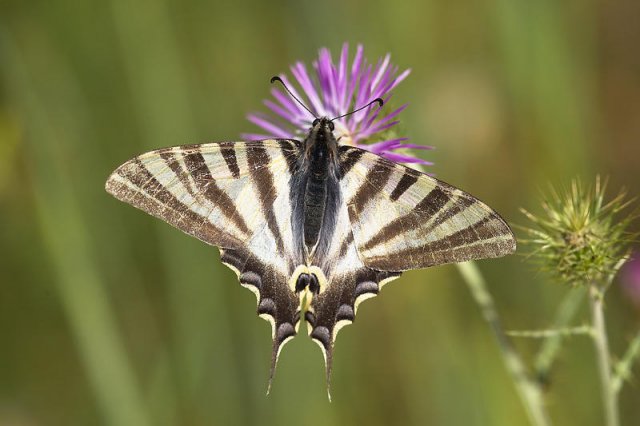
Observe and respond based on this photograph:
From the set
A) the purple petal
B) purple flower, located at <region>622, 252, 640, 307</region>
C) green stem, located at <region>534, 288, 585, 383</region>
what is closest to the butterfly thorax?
the purple petal

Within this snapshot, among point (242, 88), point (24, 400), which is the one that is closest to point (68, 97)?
point (242, 88)

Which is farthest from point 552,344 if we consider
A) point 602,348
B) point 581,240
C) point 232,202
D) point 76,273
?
point 76,273

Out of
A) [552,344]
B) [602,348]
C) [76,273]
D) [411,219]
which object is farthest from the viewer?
[76,273]

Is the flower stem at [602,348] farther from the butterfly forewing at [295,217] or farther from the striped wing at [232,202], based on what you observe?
the striped wing at [232,202]

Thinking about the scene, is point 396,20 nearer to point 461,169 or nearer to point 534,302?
point 461,169

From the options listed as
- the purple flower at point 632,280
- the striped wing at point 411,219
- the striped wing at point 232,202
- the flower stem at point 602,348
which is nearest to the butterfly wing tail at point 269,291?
the striped wing at point 232,202

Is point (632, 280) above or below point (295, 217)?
below

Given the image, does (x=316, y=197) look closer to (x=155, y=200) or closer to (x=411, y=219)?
(x=411, y=219)

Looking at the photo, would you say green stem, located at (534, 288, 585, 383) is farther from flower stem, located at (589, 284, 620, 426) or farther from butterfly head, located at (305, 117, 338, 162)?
butterfly head, located at (305, 117, 338, 162)

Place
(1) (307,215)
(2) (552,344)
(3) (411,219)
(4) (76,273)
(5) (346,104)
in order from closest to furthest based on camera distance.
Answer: (2) (552,344) < (3) (411,219) < (1) (307,215) < (5) (346,104) < (4) (76,273)
